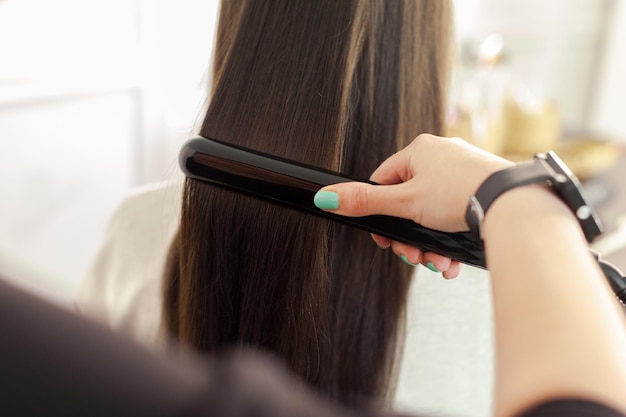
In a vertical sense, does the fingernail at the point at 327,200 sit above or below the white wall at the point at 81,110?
above

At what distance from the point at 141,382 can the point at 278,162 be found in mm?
298

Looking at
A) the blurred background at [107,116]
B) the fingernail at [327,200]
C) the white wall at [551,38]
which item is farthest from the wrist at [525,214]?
the white wall at [551,38]

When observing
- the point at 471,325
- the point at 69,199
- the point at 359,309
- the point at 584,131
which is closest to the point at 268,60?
the point at 359,309

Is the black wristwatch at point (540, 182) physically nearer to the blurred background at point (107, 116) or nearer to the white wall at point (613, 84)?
the blurred background at point (107, 116)

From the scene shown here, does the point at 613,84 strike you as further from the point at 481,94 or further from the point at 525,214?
→ the point at 525,214

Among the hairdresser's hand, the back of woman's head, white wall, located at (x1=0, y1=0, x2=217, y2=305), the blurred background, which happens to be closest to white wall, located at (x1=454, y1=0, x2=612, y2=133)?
the blurred background

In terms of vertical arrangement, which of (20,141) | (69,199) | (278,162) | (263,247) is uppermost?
(278,162)

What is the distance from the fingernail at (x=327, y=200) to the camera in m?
0.42

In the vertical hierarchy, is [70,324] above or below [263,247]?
above

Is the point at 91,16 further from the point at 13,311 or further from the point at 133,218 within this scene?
the point at 13,311

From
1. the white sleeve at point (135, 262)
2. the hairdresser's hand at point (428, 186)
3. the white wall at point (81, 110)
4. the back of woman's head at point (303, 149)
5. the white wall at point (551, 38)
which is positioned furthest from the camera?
the white wall at point (551, 38)

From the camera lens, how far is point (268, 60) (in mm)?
554

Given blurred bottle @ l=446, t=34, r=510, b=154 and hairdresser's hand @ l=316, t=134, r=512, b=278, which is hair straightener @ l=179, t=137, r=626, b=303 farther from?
blurred bottle @ l=446, t=34, r=510, b=154

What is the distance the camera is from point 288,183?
434mm
